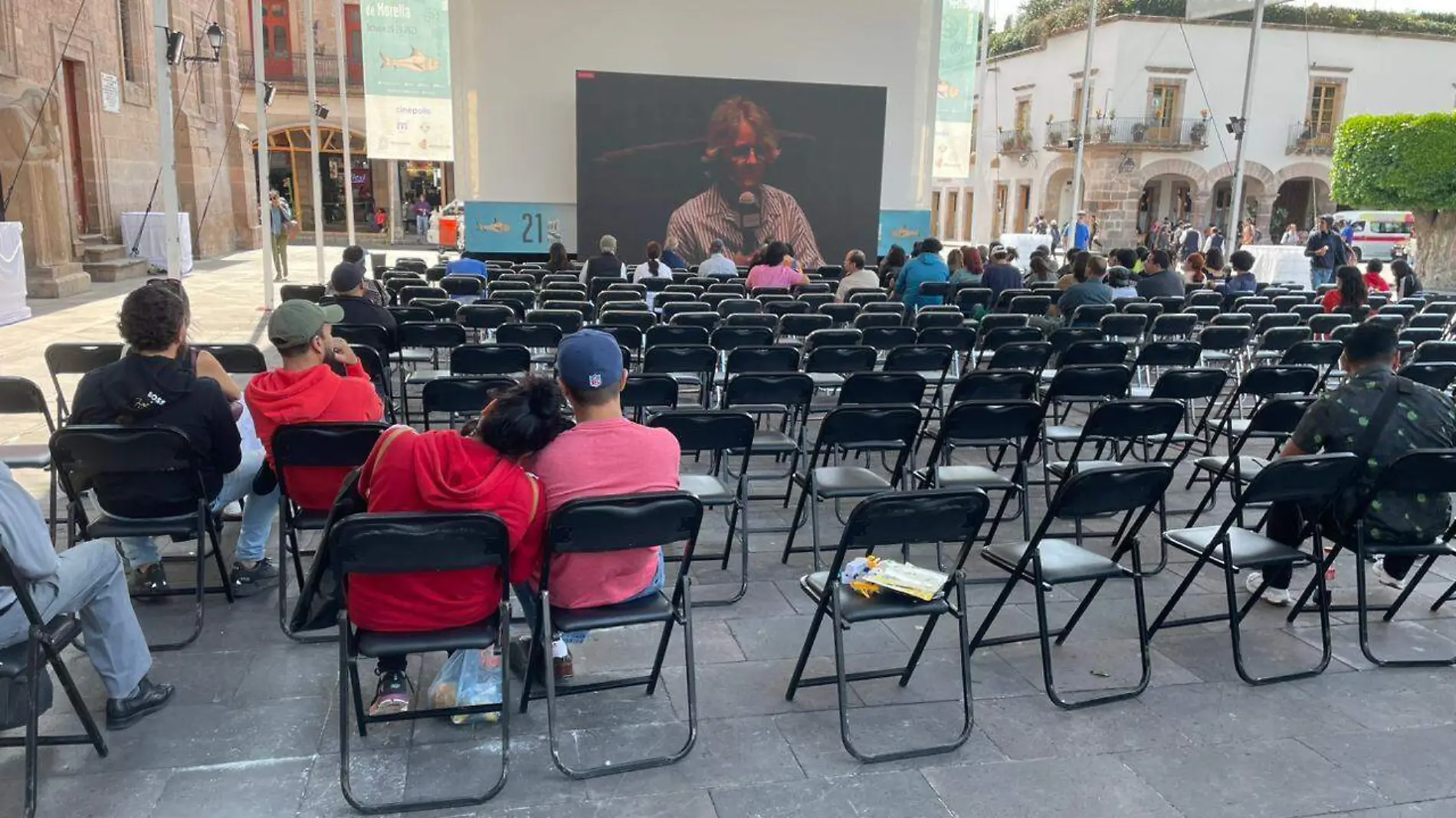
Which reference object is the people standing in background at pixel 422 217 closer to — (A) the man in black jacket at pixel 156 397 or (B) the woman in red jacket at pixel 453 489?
(A) the man in black jacket at pixel 156 397

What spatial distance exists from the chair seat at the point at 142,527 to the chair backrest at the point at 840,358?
368 centimetres

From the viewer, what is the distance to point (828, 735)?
3264 millimetres

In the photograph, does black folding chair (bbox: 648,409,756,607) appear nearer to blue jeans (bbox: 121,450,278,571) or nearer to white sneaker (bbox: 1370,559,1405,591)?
blue jeans (bbox: 121,450,278,571)

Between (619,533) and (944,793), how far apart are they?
4.14 feet

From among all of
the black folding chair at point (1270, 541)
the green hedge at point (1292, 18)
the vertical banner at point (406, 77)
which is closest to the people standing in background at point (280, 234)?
the vertical banner at point (406, 77)

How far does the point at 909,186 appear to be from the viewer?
18875mm

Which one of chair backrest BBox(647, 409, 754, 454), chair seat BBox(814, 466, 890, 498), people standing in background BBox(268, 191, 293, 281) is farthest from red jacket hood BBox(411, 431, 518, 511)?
people standing in background BBox(268, 191, 293, 281)

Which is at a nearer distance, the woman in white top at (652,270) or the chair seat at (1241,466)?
the chair seat at (1241,466)

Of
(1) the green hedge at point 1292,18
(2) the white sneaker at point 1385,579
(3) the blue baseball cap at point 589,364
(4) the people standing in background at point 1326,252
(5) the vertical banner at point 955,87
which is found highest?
(1) the green hedge at point 1292,18

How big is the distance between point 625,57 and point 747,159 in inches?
108

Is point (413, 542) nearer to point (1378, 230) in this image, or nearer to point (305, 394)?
point (305, 394)

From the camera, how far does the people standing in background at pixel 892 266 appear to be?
11633 millimetres

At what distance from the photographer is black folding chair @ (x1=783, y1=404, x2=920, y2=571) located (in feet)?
14.7

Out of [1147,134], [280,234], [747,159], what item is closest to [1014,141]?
[1147,134]
